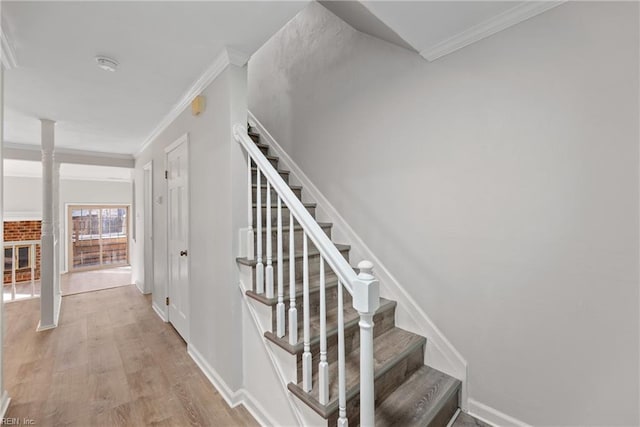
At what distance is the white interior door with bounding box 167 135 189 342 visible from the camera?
8.37 ft

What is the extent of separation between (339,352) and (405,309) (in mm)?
927

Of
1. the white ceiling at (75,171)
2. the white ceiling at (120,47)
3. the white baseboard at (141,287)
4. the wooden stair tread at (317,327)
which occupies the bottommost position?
the white baseboard at (141,287)

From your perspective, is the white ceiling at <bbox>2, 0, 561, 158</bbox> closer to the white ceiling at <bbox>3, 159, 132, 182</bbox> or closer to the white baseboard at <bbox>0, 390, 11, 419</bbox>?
the white baseboard at <bbox>0, 390, 11, 419</bbox>

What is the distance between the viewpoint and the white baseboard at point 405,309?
1706 millimetres

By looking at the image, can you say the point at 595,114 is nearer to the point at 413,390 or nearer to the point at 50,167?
the point at 413,390

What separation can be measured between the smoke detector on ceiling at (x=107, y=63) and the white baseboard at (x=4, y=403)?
2270 millimetres

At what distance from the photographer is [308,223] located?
133cm

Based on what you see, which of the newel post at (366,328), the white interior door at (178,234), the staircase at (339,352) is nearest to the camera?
the newel post at (366,328)

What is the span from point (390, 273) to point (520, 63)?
146 centimetres

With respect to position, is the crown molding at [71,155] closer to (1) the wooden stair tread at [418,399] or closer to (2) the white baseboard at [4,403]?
(2) the white baseboard at [4,403]

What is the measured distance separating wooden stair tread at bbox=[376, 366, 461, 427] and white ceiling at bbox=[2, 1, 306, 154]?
7.22 feet

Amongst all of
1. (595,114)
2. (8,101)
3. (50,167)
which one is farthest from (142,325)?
(595,114)

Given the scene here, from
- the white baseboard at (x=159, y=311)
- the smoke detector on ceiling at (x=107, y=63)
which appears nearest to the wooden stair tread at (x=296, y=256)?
the smoke detector on ceiling at (x=107, y=63)

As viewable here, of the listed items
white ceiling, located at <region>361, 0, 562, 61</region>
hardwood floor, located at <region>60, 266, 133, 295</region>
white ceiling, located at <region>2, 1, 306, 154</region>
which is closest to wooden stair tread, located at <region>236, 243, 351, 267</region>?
white ceiling, located at <region>2, 1, 306, 154</region>
